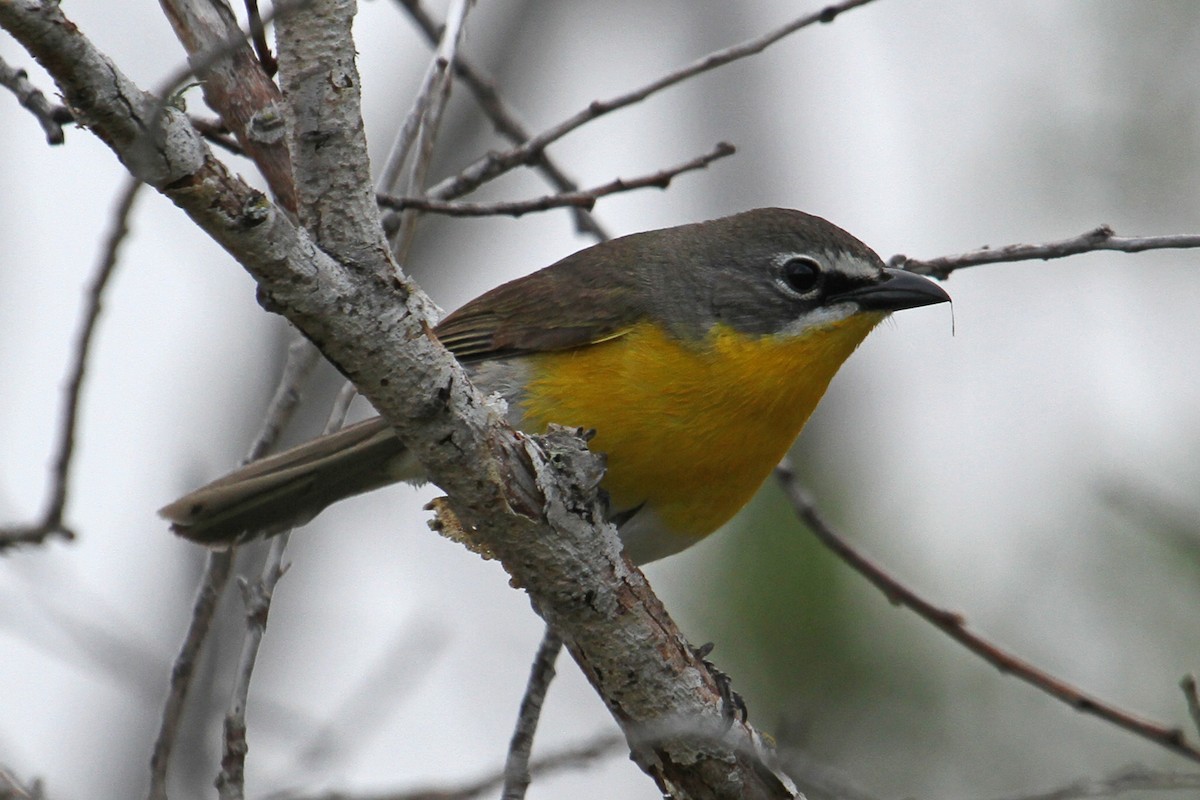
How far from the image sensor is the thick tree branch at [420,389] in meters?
3.04

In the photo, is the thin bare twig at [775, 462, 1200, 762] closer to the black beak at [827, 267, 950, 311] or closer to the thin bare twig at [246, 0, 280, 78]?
the black beak at [827, 267, 950, 311]

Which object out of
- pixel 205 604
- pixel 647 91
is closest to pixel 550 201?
pixel 647 91

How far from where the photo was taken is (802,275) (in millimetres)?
6148

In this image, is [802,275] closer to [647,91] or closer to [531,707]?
[647,91]

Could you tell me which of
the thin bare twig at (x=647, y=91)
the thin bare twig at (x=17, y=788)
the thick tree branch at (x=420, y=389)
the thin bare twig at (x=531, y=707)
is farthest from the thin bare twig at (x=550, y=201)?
the thin bare twig at (x=17, y=788)

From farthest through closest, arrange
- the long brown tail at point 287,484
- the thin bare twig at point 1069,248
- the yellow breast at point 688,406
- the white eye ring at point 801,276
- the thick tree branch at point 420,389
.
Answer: the white eye ring at point 801,276 → the long brown tail at point 287,484 → the yellow breast at point 688,406 → the thin bare twig at point 1069,248 → the thick tree branch at point 420,389

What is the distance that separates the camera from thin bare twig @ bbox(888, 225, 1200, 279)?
4188 millimetres

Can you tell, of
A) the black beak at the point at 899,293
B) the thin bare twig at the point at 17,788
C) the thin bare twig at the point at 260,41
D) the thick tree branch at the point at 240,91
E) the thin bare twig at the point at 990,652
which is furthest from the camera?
the black beak at the point at 899,293

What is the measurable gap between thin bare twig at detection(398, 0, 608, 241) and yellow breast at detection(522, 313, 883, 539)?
72 cm

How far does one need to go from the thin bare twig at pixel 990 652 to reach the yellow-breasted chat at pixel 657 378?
39 centimetres

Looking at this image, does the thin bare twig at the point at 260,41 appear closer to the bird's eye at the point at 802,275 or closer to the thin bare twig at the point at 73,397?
the thin bare twig at the point at 73,397

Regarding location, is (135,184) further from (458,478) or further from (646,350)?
(646,350)

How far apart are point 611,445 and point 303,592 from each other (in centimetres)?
721

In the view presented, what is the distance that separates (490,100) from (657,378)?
145cm
